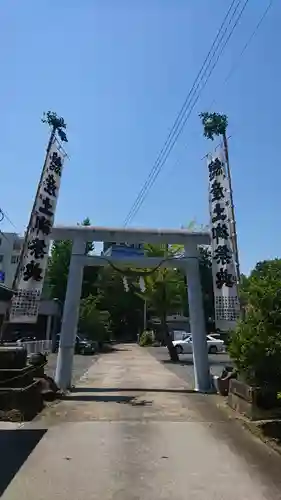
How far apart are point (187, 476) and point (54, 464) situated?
6.03ft

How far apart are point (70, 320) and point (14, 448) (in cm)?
955

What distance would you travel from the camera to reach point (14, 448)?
303 inches

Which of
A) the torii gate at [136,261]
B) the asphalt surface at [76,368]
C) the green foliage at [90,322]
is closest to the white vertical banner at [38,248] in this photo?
the torii gate at [136,261]

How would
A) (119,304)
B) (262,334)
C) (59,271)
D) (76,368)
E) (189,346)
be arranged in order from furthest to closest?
(119,304) < (59,271) < (189,346) < (76,368) < (262,334)

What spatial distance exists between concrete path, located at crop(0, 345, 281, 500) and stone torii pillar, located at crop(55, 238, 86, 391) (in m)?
3.65

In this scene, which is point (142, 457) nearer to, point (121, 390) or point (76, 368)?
point (121, 390)

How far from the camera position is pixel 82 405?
42.5 feet

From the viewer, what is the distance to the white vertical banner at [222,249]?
52.2 feet

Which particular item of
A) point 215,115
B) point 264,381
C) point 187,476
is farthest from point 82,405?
point 215,115

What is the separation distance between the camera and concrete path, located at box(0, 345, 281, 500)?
5.75m

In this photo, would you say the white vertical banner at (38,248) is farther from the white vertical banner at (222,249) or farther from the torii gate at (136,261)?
the white vertical banner at (222,249)

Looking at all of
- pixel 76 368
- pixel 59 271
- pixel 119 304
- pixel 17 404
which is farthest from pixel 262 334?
pixel 119 304

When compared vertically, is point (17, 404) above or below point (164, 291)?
below

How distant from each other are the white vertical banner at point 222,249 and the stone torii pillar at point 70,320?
4.67 metres
